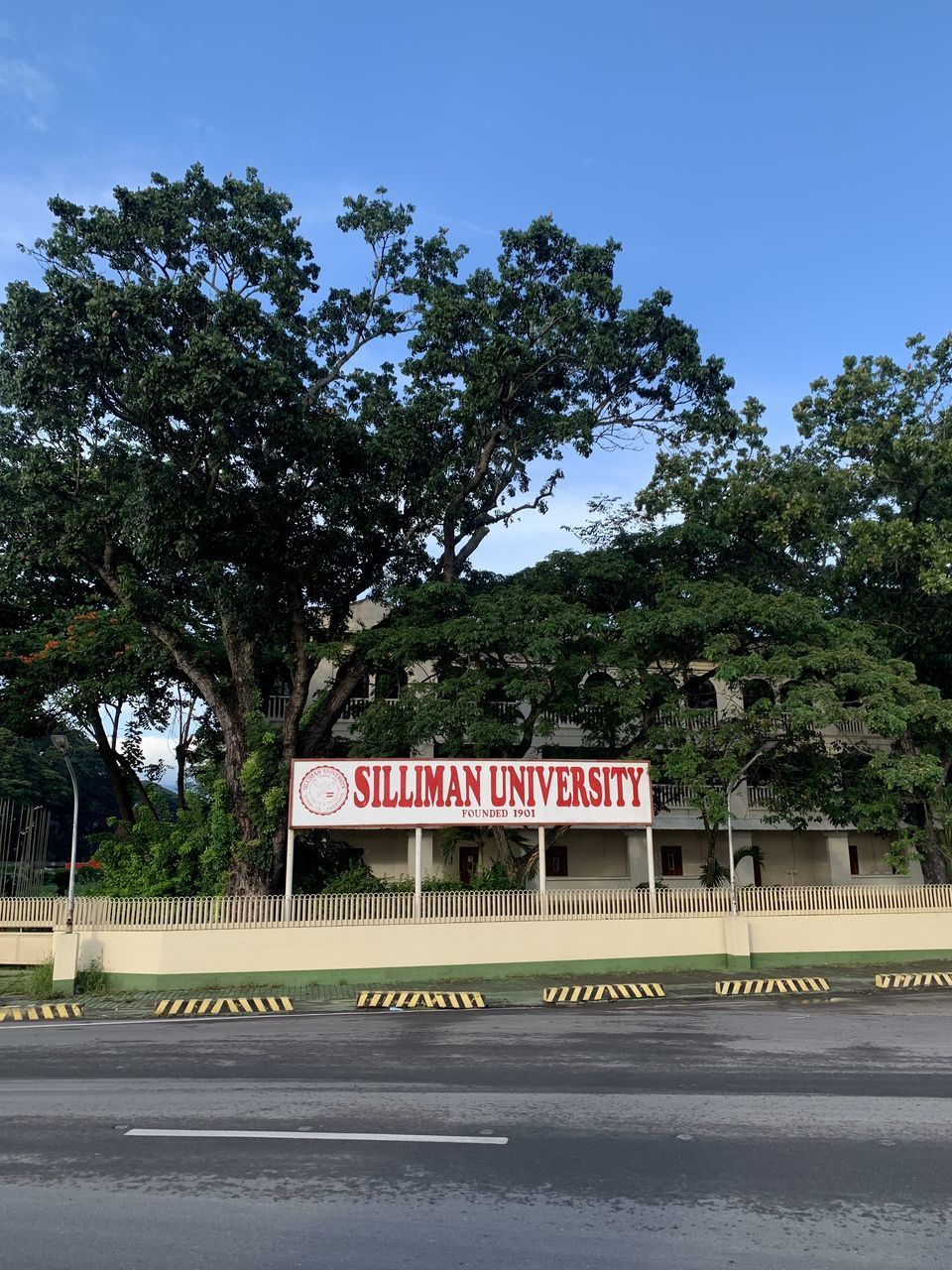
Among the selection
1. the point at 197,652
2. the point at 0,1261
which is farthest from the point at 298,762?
the point at 0,1261

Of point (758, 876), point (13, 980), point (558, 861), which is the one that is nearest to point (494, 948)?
point (13, 980)

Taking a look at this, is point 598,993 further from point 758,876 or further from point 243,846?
point 758,876

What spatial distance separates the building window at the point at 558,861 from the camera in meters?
27.0

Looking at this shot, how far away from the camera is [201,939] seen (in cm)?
1505

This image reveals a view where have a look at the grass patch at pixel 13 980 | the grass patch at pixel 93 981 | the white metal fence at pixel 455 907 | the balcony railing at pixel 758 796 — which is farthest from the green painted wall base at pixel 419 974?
the balcony railing at pixel 758 796

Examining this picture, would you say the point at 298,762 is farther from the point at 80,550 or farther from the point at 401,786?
the point at 80,550

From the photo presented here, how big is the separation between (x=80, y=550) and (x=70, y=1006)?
10.4 m

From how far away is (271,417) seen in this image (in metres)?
17.6

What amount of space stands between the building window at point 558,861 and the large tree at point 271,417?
30.6 feet

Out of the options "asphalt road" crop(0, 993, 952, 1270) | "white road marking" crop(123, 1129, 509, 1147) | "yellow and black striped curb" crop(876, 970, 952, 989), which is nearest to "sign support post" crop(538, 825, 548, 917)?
"asphalt road" crop(0, 993, 952, 1270)

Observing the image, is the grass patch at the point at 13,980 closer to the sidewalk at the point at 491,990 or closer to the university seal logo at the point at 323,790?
the sidewalk at the point at 491,990

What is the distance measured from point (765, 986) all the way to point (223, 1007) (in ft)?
29.7

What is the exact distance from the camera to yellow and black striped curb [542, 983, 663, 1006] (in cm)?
1437

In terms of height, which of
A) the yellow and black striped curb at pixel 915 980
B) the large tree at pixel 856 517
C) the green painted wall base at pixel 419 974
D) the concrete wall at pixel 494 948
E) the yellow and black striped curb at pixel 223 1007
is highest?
the large tree at pixel 856 517
